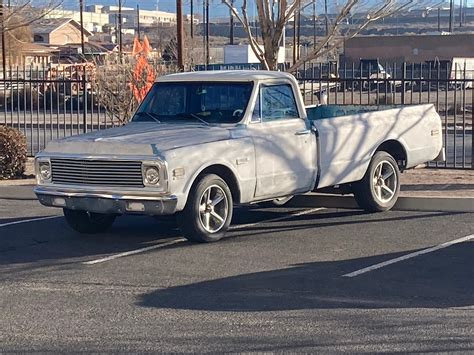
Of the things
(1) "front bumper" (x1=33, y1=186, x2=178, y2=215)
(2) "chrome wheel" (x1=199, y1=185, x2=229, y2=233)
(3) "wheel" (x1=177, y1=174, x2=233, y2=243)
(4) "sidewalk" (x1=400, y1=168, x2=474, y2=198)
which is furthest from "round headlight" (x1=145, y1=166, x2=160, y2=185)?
(4) "sidewalk" (x1=400, y1=168, x2=474, y2=198)

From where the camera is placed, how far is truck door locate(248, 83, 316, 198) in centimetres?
1120

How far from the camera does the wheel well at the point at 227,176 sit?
34.9 feet

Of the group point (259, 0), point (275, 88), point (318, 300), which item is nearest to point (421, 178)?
point (259, 0)

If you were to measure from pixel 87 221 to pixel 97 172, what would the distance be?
3.60 ft

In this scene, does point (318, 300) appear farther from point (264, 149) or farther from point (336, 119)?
A: point (336, 119)

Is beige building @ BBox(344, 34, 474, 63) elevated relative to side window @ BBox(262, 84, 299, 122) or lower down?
elevated

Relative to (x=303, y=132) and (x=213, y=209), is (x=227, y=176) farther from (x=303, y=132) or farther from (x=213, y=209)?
(x=303, y=132)

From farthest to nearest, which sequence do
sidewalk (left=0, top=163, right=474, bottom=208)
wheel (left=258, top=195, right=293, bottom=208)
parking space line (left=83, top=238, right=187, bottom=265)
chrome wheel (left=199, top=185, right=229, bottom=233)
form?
sidewalk (left=0, top=163, right=474, bottom=208)
wheel (left=258, top=195, right=293, bottom=208)
chrome wheel (left=199, top=185, right=229, bottom=233)
parking space line (left=83, top=238, right=187, bottom=265)

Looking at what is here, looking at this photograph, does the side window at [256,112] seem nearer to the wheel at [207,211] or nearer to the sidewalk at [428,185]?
the wheel at [207,211]

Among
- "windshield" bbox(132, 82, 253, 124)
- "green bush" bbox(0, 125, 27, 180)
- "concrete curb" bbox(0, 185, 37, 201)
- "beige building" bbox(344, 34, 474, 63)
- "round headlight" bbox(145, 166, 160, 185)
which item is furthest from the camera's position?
"beige building" bbox(344, 34, 474, 63)

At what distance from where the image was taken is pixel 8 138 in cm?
1653

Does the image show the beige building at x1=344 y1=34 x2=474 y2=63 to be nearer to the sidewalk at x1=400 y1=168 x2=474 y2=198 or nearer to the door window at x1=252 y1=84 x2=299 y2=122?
the sidewalk at x1=400 y1=168 x2=474 y2=198

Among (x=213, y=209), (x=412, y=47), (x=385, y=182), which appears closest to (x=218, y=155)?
(x=213, y=209)

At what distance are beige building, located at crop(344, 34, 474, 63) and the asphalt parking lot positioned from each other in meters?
53.5
